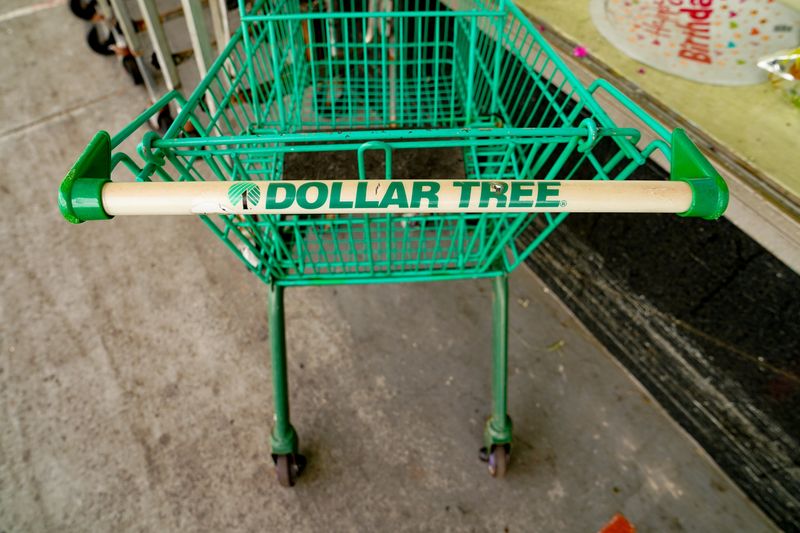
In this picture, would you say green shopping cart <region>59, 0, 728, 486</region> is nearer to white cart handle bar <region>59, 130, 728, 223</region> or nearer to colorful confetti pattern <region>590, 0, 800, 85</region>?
white cart handle bar <region>59, 130, 728, 223</region>

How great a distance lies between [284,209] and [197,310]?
1363 mm

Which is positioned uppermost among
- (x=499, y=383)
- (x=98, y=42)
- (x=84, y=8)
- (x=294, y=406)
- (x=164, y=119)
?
(x=84, y=8)

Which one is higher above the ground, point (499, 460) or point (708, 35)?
point (708, 35)

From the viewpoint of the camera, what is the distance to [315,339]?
1.87 m

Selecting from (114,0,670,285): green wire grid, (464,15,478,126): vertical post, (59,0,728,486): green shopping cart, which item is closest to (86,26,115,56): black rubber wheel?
(59,0,728,486): green shopping cart

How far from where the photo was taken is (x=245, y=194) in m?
0.71

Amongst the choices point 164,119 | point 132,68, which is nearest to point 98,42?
point 132,68

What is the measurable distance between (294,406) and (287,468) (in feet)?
0.80

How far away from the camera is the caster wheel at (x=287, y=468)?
59.1 inches

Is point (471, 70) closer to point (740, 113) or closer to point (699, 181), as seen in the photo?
point (740, 113)

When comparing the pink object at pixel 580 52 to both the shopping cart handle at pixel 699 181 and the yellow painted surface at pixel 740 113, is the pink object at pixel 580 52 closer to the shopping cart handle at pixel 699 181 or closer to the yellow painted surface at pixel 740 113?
the yellow painted surface at pixel 740 113

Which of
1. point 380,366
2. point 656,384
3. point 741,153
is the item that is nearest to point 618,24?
point 741,153

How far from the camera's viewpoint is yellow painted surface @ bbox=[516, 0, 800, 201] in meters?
1.23

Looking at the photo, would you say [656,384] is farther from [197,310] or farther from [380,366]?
[197,310]
